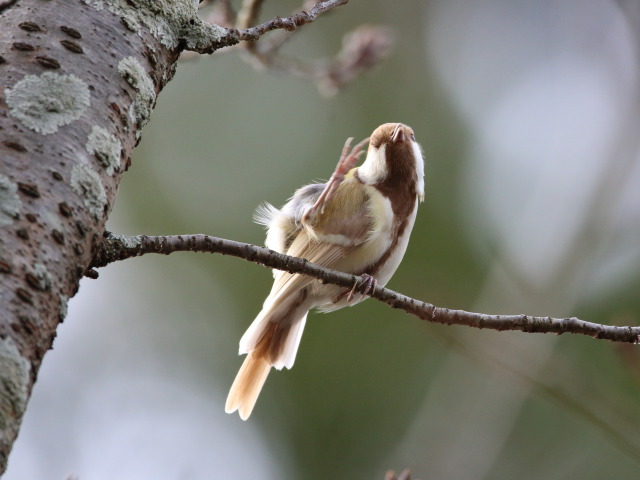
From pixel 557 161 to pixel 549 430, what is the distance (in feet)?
10.6

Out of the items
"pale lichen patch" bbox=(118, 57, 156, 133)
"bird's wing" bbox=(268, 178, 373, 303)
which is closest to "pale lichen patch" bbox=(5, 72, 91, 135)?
"pale lichen patch" bbox=(118, 57, 156, 133)

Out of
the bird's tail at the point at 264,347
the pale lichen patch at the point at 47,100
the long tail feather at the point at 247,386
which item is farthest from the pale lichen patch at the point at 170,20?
the long tail feather at the point at 247,386

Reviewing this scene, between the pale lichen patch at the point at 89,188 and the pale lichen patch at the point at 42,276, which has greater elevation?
the pale lichen patch at the point at 89,188

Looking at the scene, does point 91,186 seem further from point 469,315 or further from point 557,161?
point 557,161

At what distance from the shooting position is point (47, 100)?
144 cm

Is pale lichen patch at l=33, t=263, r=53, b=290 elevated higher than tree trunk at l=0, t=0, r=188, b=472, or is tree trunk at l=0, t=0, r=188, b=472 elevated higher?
tree trunk at l=0, t=0, r=188, b=472

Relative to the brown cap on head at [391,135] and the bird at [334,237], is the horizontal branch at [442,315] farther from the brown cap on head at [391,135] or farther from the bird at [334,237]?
the brown cap on head at [391,135]

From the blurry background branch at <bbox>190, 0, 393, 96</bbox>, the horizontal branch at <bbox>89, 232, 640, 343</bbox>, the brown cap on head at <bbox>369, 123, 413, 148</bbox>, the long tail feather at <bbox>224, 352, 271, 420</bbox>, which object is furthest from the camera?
the brown cap on head at <bbox>369, 123, 413, 148</bbox>

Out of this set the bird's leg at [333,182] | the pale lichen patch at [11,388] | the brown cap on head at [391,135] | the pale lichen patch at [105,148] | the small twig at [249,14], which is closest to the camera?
the pale lichen patch at [11,388]

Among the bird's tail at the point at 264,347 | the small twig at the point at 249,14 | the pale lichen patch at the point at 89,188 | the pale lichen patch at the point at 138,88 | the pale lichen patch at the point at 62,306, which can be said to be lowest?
the pale lichen patch at the point at 62,306

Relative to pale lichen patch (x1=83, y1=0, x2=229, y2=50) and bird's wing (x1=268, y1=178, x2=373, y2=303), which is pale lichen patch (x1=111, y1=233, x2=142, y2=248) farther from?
bird's wing (x1=268, y1=178, x2=373, y2=303)

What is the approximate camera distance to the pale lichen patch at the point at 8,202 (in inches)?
50.6

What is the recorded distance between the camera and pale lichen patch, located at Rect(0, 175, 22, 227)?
50.6 inches

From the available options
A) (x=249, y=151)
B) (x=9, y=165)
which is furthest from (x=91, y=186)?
(x=249, y=151)
